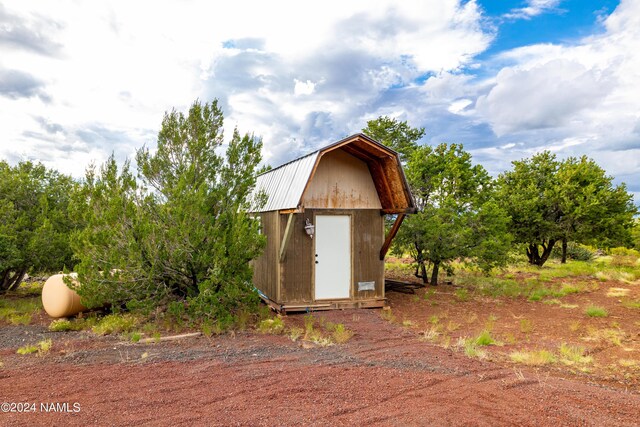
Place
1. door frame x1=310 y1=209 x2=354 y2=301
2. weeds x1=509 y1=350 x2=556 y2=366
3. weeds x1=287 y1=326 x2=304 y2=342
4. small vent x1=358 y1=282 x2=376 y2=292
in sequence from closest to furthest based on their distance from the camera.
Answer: weeds x1=509 y1=350 x2=556 y2=366
weeds x1=287 y1=326 x2=304 y2=342
door frame x1=310 y1=209 x2=354 y2=301
small vent x1=358 y1=282 x2=376 y2=292

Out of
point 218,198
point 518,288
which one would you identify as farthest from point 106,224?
point 518,288

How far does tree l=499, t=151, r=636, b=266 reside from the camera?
19375mm

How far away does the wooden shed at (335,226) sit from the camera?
30.6 feet

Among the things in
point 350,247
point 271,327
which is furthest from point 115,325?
point 350,247

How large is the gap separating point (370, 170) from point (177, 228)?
494cm

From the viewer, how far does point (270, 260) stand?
10055 millimetres

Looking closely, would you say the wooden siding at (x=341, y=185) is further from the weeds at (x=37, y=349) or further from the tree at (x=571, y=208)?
the tree at (x=571, y=208)

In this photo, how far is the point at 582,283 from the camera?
13867mm

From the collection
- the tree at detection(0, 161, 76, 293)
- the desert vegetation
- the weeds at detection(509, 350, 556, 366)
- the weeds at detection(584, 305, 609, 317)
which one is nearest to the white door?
the desert vegetation

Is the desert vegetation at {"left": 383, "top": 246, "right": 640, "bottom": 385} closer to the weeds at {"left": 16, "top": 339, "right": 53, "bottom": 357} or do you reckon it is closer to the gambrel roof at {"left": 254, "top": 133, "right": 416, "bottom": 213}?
the gambrel roof at {"left": 254, "top": 133, "right": 416, "bottom": 213}

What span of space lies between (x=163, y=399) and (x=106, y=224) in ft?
14.7

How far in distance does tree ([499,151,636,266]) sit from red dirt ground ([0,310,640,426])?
15.9 meters

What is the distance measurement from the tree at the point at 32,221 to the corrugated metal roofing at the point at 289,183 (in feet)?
17.6

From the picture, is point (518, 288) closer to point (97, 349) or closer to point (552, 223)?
point (552, 223)
